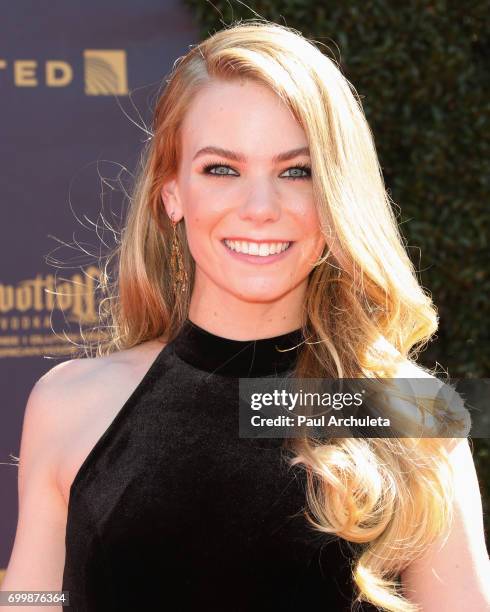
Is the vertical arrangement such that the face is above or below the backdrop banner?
below

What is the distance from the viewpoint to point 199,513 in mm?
1885

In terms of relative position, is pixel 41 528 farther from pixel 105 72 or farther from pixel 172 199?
pixel 105 72

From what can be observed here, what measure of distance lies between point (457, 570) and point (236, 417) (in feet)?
1.66

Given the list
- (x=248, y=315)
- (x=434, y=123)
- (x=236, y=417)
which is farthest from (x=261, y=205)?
(x=434, y=123)

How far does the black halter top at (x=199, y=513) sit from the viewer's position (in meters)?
1.84

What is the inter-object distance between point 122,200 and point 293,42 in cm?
175

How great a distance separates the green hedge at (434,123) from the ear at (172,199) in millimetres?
1561

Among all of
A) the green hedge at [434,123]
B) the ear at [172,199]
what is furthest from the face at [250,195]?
the green hedge at [434,123]

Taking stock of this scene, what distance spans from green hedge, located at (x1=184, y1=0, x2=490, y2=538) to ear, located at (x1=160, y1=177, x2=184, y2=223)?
5.12ft

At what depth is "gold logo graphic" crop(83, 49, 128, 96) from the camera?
11.6 ft

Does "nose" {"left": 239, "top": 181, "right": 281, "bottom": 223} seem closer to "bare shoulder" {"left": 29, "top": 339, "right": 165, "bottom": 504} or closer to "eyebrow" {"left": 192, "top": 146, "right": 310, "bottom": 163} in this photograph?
"eyebrow" {"left": 192, "top": 146, "right": 310, "bottom": 163}

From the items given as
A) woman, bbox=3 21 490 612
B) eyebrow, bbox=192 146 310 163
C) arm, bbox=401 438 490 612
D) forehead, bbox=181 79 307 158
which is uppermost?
forehead, bbox=181 79 307 158

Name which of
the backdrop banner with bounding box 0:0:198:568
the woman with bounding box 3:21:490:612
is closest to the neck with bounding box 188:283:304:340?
the woman with bounding box 3:21:490:612

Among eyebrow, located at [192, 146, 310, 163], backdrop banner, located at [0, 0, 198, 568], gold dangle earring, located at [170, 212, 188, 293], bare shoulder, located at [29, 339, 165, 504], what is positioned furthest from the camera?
backdrop banner, located at [0, 0, 198, 568]
